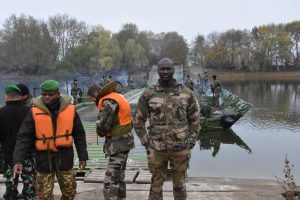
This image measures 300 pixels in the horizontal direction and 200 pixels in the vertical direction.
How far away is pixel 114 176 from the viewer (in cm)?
479

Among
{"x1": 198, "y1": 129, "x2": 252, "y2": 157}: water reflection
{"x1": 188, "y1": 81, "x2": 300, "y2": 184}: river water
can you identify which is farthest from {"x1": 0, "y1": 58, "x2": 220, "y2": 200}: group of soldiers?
{"x1": 198, "y1": 129, "x2": 252, "y2": 157}: water reflection

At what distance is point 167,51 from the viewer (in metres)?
65.3

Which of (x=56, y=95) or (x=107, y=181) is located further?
(x=107, y=181)

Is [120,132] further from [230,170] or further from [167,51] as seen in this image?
[167,51]

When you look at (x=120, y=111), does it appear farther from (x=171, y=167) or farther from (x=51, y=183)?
(x=51, y=183)

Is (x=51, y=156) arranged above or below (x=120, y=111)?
below

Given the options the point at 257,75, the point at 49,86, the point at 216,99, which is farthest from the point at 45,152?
the point at 257,75

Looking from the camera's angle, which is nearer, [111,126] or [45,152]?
[45,152]

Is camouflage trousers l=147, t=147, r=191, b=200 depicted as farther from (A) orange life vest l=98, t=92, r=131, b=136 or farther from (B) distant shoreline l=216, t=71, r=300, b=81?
(B) distant shoreline l=216, t=71, r=300, b=81

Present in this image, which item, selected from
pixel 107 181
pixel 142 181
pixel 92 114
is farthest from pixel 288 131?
pixel 107 181

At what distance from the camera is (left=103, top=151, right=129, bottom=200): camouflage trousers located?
15.6ft

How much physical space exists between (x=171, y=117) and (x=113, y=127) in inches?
31.4

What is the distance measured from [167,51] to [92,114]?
49.4 meters

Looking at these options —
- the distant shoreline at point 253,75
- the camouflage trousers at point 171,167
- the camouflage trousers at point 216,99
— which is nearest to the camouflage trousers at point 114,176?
the camouflage trousers at point 171,167
